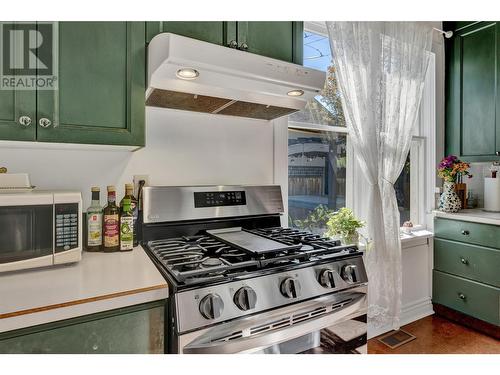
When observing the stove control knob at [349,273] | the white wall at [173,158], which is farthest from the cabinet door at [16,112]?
the stove control knob at [349,273]

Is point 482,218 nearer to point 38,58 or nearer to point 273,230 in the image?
point 273,230

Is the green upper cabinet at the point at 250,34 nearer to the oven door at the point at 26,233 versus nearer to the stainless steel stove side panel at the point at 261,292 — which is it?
the oven door at the point at 26,233

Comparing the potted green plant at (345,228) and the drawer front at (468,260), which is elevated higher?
the potted green plant at (345,228)

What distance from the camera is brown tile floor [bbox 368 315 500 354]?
82.8 inches

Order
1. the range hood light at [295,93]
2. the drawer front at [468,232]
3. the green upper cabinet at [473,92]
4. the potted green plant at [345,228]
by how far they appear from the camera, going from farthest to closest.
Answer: the green upper cabinet at [473,92], the drawer front at [468,232], the potted green plant at [345,228], the range hood light at [295,93]

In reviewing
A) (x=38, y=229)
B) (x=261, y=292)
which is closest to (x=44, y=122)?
(x=38, y=229)

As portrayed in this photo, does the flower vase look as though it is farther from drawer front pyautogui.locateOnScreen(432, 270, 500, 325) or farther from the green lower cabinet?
the green lower cabinet

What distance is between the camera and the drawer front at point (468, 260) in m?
2.26

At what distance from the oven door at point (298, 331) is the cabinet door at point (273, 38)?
1.15 metres


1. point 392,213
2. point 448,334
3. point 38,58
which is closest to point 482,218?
point 392,213

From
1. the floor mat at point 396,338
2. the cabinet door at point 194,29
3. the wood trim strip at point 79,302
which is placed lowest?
the floor mat at point 396,338

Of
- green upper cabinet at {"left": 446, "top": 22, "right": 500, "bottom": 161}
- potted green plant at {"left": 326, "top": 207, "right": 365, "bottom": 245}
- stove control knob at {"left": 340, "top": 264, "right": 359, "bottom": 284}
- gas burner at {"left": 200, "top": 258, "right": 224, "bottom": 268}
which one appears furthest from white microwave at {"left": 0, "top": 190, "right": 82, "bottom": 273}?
green upper cabinet at {"left": 446, "top": 22, "right": 500, "bottom": 161}

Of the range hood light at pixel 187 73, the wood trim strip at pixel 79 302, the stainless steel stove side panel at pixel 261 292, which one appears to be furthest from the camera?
the range hood light at pixel 187 73

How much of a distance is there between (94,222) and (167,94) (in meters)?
0.65
